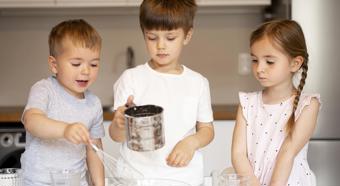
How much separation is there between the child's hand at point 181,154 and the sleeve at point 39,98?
12.6 inches

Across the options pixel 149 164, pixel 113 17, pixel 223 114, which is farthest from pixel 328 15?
pixel 149 164

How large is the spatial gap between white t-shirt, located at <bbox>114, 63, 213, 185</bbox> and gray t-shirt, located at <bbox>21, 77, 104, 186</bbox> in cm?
11

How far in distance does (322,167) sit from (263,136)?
137cm

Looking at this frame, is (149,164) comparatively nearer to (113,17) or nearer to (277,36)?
(277,36)

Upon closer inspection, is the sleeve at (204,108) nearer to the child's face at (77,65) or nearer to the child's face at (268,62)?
the child's face at (268,62)

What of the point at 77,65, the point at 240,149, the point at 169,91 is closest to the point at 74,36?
the point at 77,65

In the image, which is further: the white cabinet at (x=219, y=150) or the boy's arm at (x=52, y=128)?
the white cabinet at (x=219, y=150)

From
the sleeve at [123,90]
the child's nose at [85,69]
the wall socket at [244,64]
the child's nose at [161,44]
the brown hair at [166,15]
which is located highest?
the brown hair at [166,15]

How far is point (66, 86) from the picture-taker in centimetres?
136

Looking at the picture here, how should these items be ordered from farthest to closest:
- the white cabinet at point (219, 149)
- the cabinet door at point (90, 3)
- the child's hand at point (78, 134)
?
the cabinet door at point (90, 3)
the white cabinet at point (219, 149)
the child's hand at point (78, 134)

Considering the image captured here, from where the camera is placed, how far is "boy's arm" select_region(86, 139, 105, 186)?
134 centimetres

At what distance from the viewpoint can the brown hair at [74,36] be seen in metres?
1.29

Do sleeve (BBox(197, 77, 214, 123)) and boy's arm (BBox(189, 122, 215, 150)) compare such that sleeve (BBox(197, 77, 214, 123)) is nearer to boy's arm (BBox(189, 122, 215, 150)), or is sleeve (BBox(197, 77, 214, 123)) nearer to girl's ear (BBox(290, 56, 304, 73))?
boy's arm (BBox(189, 122, 215, 150))

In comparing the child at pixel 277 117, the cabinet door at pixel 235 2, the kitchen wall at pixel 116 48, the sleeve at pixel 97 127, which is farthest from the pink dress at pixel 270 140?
the kitchen wall at pixel 116 48
